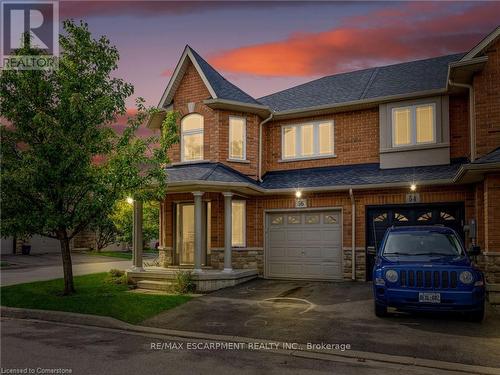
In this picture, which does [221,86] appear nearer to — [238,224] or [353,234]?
[238,224]

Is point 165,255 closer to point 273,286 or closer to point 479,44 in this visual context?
point 273,286

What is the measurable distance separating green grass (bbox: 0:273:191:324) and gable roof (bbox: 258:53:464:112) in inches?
355

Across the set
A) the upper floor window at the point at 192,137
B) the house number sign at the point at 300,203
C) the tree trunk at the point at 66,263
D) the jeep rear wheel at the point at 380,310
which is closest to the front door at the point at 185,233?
the upper floor window at the point at 192,137

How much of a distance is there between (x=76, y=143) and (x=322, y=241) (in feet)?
28.7

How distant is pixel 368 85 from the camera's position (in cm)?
1731

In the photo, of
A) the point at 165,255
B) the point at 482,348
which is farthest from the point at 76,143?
the point at 482,348

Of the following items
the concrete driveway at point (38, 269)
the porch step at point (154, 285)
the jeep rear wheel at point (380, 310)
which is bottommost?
the concrete driveway at point (38, 269)

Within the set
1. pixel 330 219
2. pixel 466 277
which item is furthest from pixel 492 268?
pixel 330 219

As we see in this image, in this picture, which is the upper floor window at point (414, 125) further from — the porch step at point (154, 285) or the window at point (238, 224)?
the porch step at point (154, 285)

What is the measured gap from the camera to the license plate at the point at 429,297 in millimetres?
8667

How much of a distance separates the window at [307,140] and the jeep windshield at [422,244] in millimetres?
6743

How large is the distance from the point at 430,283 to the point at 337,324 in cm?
207

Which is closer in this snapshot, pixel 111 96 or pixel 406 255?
pixel 406 255

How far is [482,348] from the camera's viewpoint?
7.41 meters
